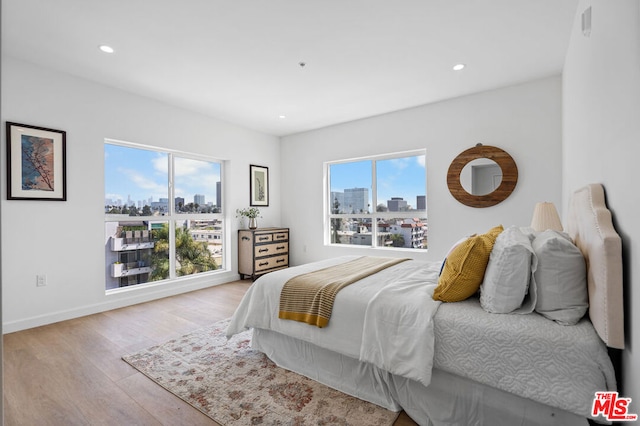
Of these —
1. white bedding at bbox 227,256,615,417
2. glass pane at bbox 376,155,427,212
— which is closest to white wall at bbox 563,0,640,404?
white bedding at bbox 227,256,615,417

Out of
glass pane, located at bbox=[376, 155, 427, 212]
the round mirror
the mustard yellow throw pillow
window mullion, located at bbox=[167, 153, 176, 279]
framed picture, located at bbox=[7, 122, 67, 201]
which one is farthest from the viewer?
glass pane, located at bbox=[376, 155, 427, 212]

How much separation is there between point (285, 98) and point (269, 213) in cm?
238

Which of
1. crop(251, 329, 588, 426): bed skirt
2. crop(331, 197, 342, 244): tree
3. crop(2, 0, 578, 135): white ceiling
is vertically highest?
crop(2, 0, 578, 135): white ceiling

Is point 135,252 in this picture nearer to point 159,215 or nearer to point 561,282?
point 159,215

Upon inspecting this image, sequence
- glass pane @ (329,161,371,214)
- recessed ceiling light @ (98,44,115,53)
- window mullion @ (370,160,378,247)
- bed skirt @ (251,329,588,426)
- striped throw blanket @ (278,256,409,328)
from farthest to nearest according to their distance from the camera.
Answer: glass pane @ (329,161,371,214) < window mullion @ (370,160,378,247) < recessed ceiling light @ (98,44,115,53) < striped throw blanket @ (278,256,409,328) < bed skirt @ (251,329,588,426)

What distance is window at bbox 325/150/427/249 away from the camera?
4.80 m

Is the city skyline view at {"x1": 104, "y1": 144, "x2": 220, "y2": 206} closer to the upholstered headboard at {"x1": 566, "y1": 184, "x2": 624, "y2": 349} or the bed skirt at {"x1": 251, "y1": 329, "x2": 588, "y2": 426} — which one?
the bed skirt at {"x1": 251, "y1": 329, "x2": 588, "y2": 426}

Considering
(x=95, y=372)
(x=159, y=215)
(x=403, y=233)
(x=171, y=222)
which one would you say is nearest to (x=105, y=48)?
(x=159, y=215)

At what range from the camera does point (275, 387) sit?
88.1 inches

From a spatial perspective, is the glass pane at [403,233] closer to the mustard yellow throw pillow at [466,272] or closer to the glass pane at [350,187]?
the glass pane at [350,187]

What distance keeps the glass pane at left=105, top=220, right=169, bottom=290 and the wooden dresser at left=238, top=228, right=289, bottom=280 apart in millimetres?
1157

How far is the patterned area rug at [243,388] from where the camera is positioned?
76.6 inches

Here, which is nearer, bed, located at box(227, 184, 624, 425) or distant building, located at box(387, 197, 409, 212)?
bed, located at box(227, 184, 624, 425)

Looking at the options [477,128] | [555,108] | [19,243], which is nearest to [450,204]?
[477,128]
